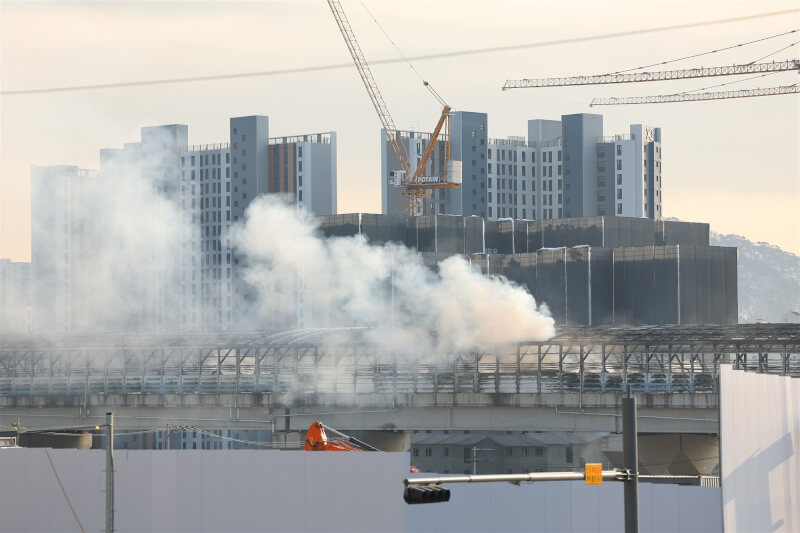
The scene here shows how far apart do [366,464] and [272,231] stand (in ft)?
448

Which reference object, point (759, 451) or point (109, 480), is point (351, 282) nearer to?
point (759, 451)

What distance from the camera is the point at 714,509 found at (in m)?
30.3

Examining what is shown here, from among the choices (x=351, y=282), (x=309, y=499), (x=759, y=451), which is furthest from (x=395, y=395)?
(x=351, y=282)

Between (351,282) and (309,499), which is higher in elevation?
(351,282)

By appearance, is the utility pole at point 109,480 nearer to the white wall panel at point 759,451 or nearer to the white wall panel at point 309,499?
the white wall panel at point 309,499

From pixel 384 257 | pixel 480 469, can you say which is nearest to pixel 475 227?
pixel 384 257

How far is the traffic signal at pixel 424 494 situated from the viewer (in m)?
21.7

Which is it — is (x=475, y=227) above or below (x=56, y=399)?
above

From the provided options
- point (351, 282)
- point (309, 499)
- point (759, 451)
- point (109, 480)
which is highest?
point (351, 282)

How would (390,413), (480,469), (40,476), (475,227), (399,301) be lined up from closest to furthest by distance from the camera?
1. (40,476)
2. (390,413)
3. (480,469)
4. (399,301)
5. (475,227)

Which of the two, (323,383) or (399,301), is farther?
(399,301)

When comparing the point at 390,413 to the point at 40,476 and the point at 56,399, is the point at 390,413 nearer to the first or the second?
the point at 56,399

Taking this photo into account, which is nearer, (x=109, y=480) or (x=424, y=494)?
(x=424, y=494)

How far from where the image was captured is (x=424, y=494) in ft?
71.6
